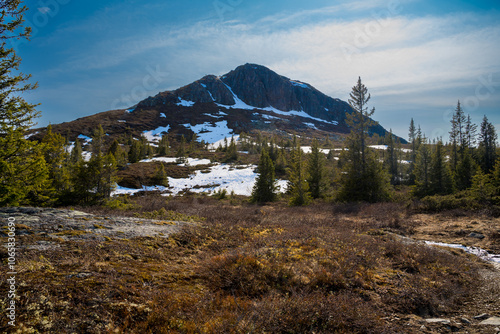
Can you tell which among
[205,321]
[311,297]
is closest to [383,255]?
[311,297]

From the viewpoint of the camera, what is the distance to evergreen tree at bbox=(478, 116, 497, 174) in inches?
1512

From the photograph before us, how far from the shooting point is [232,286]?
4.51 metres

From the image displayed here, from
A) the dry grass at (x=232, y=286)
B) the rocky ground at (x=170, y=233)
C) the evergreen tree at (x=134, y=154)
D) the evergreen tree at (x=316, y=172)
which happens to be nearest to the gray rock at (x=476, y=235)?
the rocky ground at (x=170, y=233)

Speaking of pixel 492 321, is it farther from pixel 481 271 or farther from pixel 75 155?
pixel 75 155

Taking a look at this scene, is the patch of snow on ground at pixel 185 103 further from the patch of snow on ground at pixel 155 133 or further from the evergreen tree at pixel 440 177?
the evergreen tree at pixel 440 177

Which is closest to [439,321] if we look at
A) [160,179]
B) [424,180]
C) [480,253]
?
[480,253]

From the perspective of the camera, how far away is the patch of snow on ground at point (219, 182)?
40.4 meters

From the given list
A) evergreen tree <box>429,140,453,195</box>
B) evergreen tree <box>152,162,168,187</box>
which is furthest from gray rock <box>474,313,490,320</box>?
evergreen tree <box>152,162,168,187</box>

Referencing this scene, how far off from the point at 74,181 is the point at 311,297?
50.9 ft

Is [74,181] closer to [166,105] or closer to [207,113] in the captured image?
[207,113]

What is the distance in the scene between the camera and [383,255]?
6984mm

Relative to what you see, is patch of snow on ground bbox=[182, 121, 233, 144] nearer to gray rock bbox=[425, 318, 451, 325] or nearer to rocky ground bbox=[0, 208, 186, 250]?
rocky ground bbox=[0, 208, 186, 250]

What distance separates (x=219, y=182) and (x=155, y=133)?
90.0 metres

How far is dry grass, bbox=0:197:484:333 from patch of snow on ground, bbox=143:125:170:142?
115m
